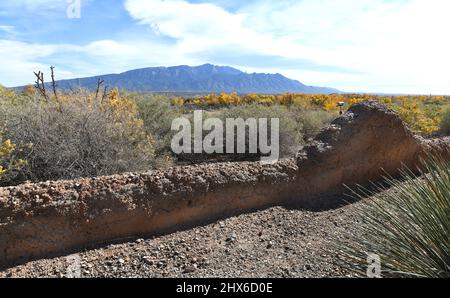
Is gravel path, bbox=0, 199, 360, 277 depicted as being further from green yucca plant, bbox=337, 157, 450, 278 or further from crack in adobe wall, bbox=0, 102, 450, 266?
green yucca plant, bbox=337, 157, 450, 278

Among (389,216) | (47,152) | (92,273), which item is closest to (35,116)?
(47,152)

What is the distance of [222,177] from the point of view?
5.14 m

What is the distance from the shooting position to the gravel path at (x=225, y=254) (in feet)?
12.3

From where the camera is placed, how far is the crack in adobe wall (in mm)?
3881

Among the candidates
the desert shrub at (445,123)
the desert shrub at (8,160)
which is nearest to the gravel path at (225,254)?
the desert shrub at (8,160)

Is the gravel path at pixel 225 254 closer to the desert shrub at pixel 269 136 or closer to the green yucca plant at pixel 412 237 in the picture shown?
the green yucca plant at pixel 412 237

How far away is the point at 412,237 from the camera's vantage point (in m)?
2.84

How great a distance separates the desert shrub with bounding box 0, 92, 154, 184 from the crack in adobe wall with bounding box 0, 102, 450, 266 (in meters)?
2.02
